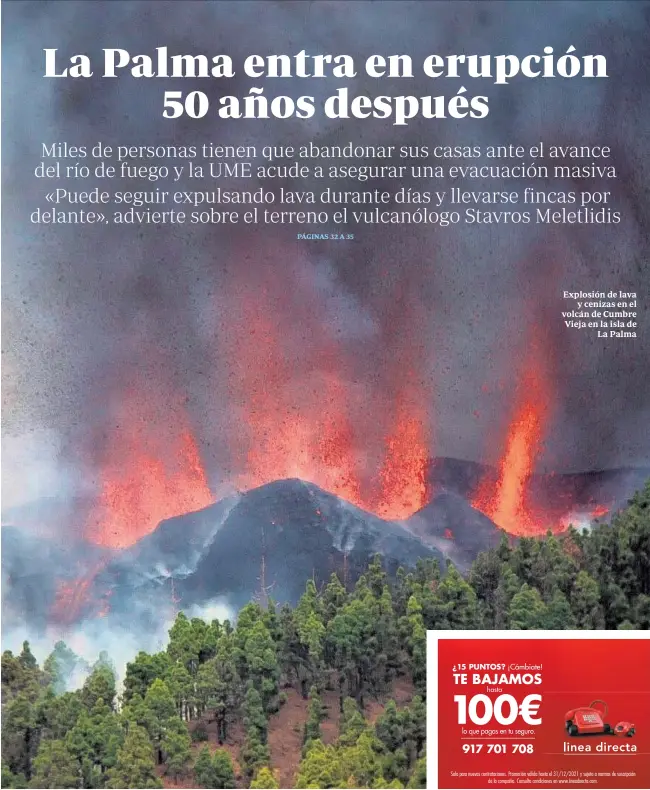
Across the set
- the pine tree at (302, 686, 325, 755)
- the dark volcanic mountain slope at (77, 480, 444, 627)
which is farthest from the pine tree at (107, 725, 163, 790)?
the pine tree at (302, 686, 325, 755)

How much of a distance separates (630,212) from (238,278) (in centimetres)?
190

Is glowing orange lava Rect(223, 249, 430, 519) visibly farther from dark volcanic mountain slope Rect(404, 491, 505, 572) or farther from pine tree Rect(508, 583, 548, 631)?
pine tree Rect(508, 583, 548, 631)

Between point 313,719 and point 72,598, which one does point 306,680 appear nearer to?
point 313,719

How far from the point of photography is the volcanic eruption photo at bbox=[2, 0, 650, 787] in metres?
6.54

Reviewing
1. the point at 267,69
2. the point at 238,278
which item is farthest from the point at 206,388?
the point at 267,69

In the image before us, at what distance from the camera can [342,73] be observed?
6574 millimetres

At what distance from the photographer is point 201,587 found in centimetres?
661

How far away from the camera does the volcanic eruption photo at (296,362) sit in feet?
21.5

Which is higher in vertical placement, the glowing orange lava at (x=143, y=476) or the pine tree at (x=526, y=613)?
the glowing orange lava at (x=143, y=476)

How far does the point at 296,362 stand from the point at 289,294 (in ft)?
1.09

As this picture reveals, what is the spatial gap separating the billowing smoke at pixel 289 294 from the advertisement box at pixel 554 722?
36.9 inches

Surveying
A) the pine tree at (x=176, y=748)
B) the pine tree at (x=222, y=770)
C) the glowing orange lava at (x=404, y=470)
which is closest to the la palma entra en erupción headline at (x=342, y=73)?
the glowing orange lava at (x=404, y=470)

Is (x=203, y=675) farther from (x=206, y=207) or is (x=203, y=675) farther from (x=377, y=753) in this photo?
(x=206, y=207)

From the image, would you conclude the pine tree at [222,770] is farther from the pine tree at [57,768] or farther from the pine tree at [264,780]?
the pine tree at [57,768]
